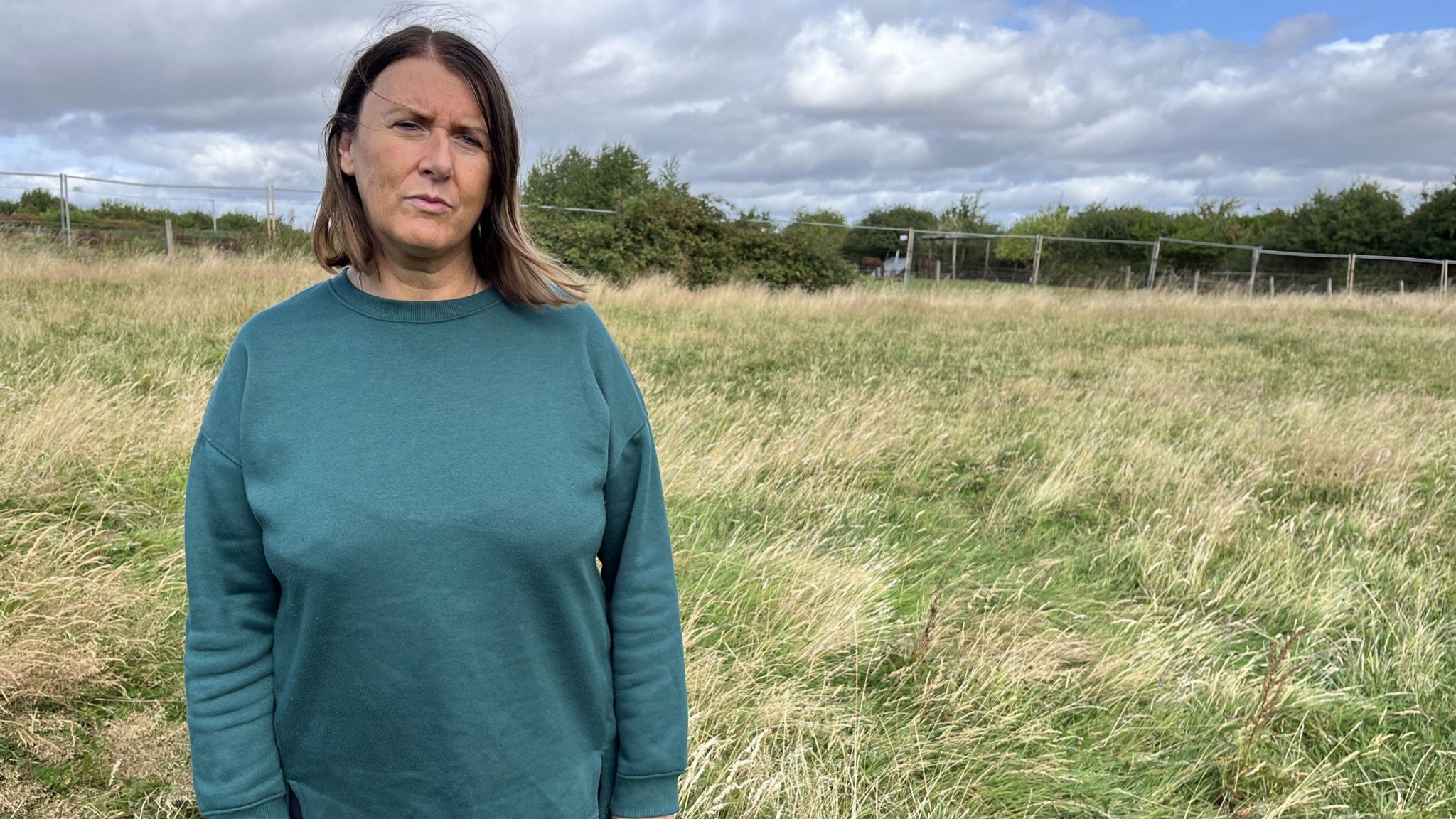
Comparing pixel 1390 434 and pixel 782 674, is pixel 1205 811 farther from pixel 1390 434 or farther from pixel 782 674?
pixel 1390 434

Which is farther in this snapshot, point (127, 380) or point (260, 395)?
point (127, 380)

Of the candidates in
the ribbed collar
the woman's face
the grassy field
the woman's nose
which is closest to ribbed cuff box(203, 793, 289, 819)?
the ribbed collar

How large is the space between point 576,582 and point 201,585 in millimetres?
518

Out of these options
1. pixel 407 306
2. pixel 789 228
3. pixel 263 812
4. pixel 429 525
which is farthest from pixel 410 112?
pixel 789 228

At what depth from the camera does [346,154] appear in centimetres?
146

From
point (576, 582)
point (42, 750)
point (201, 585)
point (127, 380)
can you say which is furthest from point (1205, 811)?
point (127, 380)

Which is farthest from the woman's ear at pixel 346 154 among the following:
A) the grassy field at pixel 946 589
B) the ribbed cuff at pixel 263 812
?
the grassy field at pixel 946 589

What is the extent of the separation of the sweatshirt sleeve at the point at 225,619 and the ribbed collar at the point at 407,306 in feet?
0.54

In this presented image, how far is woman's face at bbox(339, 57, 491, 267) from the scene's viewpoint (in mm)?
1358

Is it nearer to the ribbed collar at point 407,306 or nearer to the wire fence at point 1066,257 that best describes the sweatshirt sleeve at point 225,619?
the ribbed collar at point 407,306

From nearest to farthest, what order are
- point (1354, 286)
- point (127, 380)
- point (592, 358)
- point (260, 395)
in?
1. point (260, 395)
2. point (592, 358)
3. point (127, 380)
4. point (1354, 286)

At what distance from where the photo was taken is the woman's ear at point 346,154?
1.45m

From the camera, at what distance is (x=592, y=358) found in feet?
4.66

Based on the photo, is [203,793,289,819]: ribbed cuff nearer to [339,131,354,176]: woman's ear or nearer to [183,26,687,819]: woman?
[183,26,687,819]: woman
